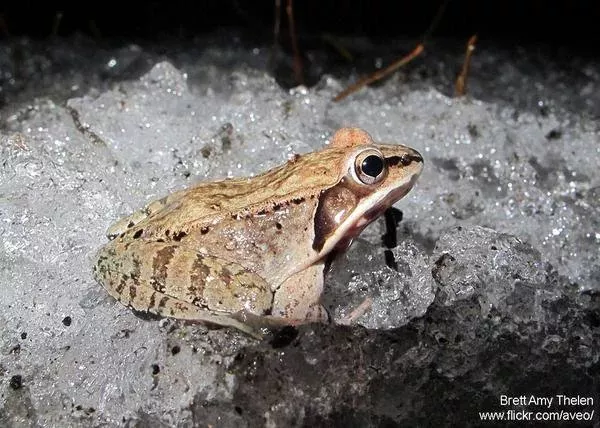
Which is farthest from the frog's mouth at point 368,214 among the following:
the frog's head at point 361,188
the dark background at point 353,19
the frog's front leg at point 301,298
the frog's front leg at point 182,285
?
the dark background at point 353,19

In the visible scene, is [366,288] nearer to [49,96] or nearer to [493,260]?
[493,260]

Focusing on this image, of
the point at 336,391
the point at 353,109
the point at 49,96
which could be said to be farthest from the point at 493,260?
the point at 49,96

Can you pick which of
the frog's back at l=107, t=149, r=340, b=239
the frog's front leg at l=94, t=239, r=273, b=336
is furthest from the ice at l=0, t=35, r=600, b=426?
the frog's back at l=107, t=149, r=340, b=239

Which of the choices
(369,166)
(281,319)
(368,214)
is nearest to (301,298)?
(281,319)

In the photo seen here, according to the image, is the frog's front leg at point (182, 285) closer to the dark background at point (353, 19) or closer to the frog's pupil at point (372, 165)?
the frog's pupil at point (372, 165)

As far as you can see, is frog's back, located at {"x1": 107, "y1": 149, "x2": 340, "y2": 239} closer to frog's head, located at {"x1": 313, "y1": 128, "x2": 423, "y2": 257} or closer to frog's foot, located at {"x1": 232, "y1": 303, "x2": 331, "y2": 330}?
frog's head, located at {"x1": 313, "y1": 128, "x2": 423, "y2": 257}

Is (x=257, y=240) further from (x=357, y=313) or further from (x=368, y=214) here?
(x=357, y=313)
